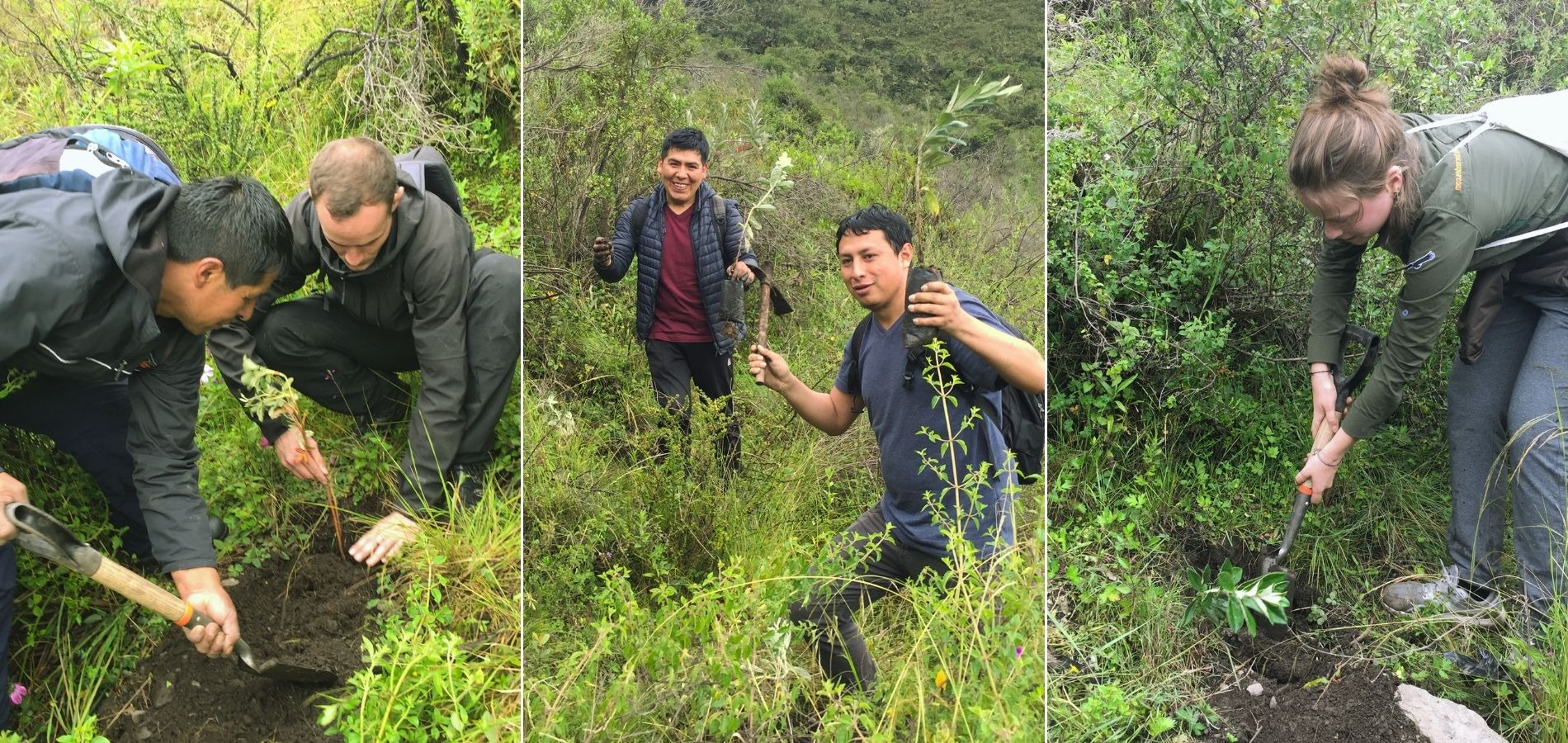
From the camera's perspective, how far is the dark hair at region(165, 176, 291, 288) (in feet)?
9.29

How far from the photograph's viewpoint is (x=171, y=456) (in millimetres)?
3057

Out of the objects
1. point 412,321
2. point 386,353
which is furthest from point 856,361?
point 386,353

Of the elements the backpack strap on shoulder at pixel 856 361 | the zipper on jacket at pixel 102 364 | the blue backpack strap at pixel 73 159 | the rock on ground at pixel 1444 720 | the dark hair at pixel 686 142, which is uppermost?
the dark hair at pixel 686 142

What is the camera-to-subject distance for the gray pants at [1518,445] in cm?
320

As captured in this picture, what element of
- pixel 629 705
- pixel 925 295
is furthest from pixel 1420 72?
pixel 629 705

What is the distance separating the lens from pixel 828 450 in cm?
204

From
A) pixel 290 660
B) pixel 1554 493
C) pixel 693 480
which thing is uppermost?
pixel 693 480

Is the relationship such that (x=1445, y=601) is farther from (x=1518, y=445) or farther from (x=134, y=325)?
(x=134, y=325)

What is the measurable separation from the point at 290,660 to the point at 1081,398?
2879mm

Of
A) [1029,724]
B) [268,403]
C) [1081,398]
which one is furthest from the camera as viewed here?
[1081,398]

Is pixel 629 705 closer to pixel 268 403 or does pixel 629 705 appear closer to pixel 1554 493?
pixel 268 403

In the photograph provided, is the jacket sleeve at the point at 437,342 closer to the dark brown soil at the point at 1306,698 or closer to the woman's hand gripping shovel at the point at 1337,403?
the dark brown soil at the point at 1306,698

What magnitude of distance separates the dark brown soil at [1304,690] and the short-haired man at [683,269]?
88.3 inches

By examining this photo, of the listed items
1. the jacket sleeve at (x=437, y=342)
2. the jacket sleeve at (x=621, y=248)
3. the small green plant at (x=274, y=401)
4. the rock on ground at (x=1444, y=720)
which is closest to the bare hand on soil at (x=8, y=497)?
the small green plant at (x=274, y=401)
